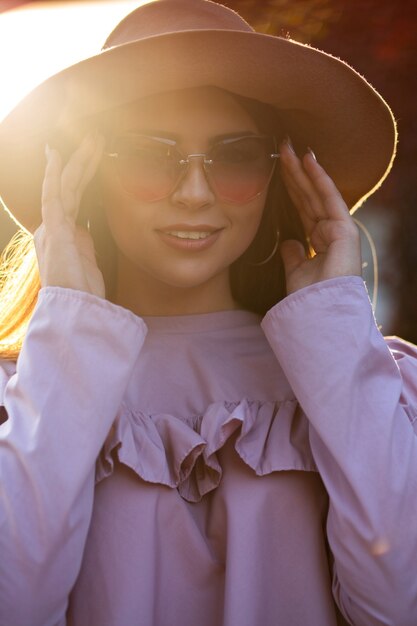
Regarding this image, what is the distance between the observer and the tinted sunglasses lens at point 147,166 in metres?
1.80

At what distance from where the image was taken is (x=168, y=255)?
6.16ft

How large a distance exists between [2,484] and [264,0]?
11.3 feet

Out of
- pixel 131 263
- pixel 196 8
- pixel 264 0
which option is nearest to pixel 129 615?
pixel 131 263

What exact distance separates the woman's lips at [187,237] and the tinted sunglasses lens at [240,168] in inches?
3.4

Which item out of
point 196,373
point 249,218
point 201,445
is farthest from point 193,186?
point 201,445

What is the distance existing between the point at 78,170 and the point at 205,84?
1.04ft

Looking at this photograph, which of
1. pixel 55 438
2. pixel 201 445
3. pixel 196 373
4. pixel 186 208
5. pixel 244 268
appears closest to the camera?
pixel 55 438

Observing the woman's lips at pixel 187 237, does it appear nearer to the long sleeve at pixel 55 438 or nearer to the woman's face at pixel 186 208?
the woman's face at pixel 186 208

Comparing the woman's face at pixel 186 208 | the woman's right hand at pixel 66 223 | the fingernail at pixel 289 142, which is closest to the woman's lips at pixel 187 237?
the woman's face at pixel 186 208

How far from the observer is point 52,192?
1835 millimetres

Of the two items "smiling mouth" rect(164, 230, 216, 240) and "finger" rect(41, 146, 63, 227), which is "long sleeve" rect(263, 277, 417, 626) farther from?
"finger" rect(41, 146, 63, 227)

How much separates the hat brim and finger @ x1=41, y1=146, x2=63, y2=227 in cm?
10

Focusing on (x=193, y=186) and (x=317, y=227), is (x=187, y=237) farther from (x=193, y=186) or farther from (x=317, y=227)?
(x=317, y=227)

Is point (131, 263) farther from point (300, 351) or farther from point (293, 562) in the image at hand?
point (293, 562)
